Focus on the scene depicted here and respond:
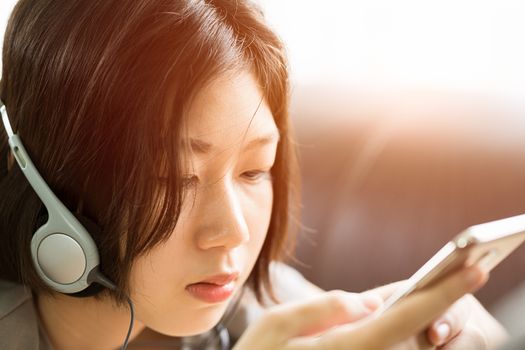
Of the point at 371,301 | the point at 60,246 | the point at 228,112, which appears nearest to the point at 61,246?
the point at 60,246

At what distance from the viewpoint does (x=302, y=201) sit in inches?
51.6

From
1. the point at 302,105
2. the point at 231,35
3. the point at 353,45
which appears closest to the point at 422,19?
the point at 353,45

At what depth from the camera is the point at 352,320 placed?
0.68 meters

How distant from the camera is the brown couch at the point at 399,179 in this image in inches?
44.3

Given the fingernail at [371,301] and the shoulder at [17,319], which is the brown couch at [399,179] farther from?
the shoulder at [17,319]

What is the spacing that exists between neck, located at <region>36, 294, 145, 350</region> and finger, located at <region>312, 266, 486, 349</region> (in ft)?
1.32

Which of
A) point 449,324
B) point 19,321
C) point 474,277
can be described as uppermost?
point 474,277

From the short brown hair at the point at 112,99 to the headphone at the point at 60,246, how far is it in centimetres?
2

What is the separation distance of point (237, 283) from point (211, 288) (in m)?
0.08

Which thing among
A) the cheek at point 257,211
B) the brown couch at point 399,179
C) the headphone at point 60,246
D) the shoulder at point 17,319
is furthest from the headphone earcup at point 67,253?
the brown couch at point 399,179

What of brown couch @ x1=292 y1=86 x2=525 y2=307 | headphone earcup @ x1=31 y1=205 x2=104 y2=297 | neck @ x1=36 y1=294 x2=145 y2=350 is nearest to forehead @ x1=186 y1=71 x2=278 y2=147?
headphone earcup @ x1=31 y1=205 x2=104 y2=297

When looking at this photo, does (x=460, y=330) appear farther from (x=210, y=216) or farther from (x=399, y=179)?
(x=399, y=179)

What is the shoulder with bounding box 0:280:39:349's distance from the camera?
2.75 feet

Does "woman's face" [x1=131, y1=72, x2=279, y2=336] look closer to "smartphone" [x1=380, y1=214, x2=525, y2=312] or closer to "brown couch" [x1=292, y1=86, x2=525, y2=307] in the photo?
"smartphone" [x1=380, y1=214, x2=525, y2=312]
